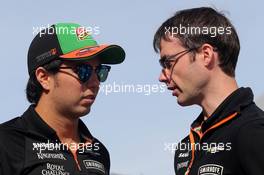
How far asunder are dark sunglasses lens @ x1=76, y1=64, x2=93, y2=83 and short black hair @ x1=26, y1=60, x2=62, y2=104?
273mm

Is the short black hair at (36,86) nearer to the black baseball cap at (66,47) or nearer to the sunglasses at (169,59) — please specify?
the black baseball cap at (66,47)

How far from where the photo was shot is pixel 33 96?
24.0 feet

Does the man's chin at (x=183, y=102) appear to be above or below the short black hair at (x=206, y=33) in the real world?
below

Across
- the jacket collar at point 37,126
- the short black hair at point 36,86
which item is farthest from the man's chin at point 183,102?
the short black hair at point 36,86

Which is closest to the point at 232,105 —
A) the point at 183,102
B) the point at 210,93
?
the point at 210,93

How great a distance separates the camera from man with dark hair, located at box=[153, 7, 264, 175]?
529 cm

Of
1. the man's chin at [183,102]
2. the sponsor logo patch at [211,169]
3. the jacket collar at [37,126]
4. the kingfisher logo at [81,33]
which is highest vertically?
the kingfisher logo at [81,33]

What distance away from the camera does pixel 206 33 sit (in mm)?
6281

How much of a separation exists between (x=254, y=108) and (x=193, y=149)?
0.88 m

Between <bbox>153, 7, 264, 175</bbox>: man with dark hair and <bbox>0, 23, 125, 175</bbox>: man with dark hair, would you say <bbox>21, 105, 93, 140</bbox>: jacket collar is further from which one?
<bbox>153, 7, 264, 175</bbox>: man with dark hair

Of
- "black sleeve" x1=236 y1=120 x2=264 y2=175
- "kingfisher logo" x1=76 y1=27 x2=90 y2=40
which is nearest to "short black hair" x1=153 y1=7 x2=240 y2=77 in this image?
"black sleeve" x1=236 y1=120 x2=264 y2=175

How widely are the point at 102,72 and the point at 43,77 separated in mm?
781

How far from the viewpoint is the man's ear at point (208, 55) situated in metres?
6.03

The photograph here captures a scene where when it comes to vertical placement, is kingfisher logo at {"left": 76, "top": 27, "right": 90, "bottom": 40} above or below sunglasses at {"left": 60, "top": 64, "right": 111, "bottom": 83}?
above
